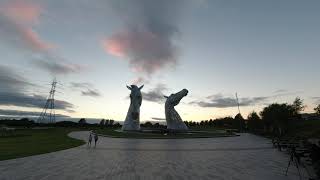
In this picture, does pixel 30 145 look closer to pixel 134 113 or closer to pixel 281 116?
pixel 134 113

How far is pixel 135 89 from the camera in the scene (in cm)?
5688

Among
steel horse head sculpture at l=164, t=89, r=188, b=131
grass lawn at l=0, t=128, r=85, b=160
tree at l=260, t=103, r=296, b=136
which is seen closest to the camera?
grass lawn at l=0, t=128, r=85, b=160

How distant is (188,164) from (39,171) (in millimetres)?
8094

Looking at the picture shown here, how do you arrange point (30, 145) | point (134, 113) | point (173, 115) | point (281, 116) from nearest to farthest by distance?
point (30, 145) → point (173, 115) → point (134, 113) → point (281, 116)

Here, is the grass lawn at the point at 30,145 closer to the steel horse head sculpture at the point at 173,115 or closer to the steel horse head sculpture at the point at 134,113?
the steel horse head sculpture at the point at 134,113

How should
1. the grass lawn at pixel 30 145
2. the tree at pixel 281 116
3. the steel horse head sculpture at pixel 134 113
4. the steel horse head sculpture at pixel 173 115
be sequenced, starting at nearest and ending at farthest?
the grass lawn at pixel 30 145, the steel horse head sculpture at pixel 173 115, the steel horse head sculpture at pixel 134 113, the tree at pixel 281 116

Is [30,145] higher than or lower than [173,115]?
lower

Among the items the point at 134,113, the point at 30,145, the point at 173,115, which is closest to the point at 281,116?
the point at 173,115

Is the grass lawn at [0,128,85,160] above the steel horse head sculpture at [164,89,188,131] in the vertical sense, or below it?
below

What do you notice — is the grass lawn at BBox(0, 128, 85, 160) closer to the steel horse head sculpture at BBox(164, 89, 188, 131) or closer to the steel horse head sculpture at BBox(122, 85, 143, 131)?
the steel horse head sculpture at BBox(122, 85, 143, 131)

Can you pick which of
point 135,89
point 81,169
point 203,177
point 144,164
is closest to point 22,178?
point 81,169

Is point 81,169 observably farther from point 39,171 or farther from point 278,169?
point 278,169

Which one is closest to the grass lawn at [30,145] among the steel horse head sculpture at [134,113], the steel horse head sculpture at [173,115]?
the steel horse head sculpture at [134,113]

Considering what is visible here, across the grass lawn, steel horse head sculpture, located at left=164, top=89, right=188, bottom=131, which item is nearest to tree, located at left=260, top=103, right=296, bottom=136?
steel horse head sculpture, located at left=164, top=89, right=188, bottom=131
